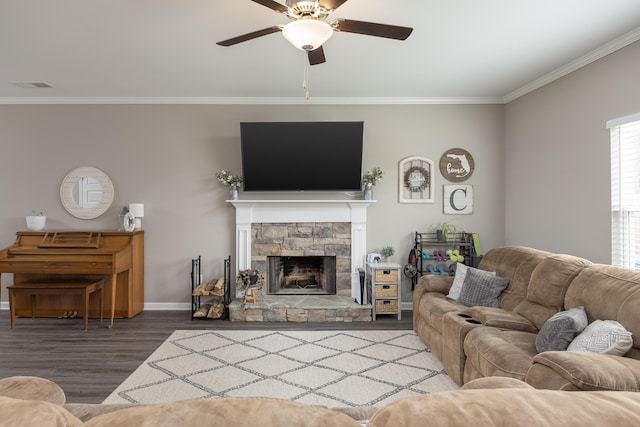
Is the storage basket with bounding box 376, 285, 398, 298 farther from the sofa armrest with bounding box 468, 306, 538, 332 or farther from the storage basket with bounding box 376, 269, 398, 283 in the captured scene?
the sofa armrest with bounding box 468, 306, 538, 332

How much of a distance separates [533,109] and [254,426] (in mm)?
4982

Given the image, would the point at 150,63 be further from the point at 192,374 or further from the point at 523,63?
the point at 523,63

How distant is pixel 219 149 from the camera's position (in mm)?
5215

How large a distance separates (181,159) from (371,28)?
3.57 meters

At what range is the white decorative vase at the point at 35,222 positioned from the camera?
493 cm

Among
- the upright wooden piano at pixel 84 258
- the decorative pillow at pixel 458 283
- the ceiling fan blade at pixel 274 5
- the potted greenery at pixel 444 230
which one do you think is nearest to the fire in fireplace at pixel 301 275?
the potted greenery at pixel 444 230

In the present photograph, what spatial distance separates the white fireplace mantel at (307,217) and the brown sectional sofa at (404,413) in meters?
4.43

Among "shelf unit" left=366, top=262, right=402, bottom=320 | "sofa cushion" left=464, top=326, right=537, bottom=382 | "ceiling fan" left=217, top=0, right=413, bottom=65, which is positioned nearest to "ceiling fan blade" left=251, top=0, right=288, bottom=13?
"ceiling fan" left=217, top=0, right=413, bottom=65

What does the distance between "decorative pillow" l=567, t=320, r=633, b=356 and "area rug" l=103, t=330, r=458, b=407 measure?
116cm

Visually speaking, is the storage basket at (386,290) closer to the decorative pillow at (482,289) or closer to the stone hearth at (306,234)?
the stone hearth at (306,234)

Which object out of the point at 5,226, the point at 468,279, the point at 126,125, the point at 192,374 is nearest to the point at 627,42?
the point at 468,279

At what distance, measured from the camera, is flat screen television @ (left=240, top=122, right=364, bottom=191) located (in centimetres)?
489

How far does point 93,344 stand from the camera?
12.8 ft

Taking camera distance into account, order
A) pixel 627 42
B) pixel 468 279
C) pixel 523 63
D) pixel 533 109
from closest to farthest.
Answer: pixel 627 42
pixel 468 279
pixel 523 63
pixel 533 109
